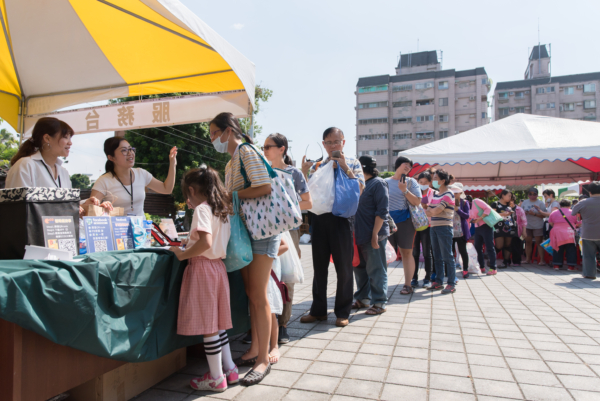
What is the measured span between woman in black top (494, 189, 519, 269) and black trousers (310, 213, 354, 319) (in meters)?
6.27

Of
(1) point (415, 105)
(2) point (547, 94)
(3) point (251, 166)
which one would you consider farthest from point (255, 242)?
(2) point (547, 94)

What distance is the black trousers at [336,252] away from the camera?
4.13m

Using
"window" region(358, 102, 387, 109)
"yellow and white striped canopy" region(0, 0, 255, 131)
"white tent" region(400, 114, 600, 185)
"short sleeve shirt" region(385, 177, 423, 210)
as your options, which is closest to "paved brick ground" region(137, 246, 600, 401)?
"short sleeve shirt" region(385, 177, 423, 210)

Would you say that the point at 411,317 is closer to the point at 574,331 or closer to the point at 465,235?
the point at 574,331

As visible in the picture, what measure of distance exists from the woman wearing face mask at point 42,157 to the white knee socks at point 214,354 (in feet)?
4.15

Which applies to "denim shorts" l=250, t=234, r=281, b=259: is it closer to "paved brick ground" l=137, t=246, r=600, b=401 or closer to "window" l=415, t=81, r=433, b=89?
"paved brick ground" l=137, t=246, r=600, b=401

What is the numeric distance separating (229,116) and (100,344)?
68.3 inches

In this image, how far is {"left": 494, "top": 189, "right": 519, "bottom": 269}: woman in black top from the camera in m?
8.91

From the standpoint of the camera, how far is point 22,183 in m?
2.71

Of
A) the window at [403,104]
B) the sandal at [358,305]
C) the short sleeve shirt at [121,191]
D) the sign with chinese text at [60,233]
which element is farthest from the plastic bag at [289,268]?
the window at [403,104]

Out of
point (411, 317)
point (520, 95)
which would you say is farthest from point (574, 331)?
point (520, 95)

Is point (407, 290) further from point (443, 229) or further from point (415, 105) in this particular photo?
point (415, 105)

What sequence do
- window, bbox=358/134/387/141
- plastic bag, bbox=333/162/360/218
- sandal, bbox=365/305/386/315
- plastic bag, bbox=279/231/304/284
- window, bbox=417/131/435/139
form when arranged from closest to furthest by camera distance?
1. plastic bag, bbox=279/231/304/284
2. plastic bag, bbox=333/162/360/218
3. sandal, bbox=365/305/386/315
4. window, bbox=417/131/435/139
5. window, bbox=358/134/387/141

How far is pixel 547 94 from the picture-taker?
64.6m
